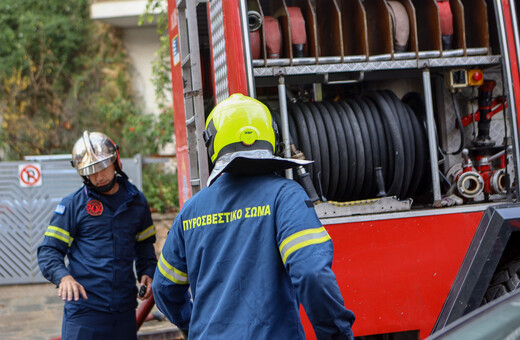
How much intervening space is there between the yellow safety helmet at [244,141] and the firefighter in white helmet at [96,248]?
71.2 inches

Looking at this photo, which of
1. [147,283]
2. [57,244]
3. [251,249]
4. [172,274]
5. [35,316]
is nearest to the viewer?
[251,249]

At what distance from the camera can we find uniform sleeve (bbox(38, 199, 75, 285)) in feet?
13.4

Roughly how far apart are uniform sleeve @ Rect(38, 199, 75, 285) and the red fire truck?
0.94 metres

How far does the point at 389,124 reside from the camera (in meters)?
4.54

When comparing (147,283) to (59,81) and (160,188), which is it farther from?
(59,81)

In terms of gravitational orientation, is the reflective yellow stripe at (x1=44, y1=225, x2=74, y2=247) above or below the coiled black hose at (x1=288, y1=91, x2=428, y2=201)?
below

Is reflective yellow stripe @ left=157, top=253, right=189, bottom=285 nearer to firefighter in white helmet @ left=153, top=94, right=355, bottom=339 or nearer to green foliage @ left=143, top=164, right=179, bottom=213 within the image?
firefighter in white helmet @ left=153, top=94, right=355, bottom=339

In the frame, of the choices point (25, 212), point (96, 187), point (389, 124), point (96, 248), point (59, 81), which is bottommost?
point (25, 212)

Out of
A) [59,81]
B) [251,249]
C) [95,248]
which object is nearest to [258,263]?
Result: [251,249]

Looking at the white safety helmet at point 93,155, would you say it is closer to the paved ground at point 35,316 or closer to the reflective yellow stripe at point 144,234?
the reflective yellow stripe at point 144,234

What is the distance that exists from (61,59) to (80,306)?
11920mm

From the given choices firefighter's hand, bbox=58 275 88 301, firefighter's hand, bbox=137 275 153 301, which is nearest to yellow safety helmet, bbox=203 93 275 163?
firefighter's hand, bbox=58 275 88 301

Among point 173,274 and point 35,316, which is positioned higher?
point 173,274

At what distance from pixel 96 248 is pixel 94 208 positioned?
0.26 m
